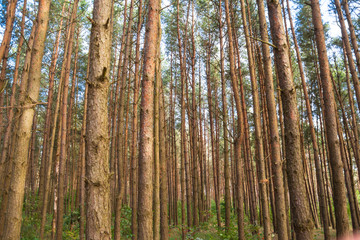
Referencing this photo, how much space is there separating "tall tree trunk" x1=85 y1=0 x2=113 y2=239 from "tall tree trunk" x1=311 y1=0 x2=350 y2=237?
3745mm

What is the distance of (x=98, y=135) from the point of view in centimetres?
259

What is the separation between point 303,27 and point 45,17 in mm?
11265

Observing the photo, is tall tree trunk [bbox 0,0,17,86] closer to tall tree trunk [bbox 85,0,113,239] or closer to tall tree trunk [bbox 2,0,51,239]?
tall tree trunk [bbox 2,0,51,239]

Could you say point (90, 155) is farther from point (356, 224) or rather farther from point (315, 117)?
point (315, 117)

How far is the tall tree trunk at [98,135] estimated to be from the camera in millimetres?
2461

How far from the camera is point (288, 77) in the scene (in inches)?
119

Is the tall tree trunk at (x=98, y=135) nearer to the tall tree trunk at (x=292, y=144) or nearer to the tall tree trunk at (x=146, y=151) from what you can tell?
the tall tree trunk at (x=146, y=151)

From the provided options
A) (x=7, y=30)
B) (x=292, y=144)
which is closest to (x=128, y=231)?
(x=7, y=30)

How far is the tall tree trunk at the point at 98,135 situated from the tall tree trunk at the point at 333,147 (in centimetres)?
374

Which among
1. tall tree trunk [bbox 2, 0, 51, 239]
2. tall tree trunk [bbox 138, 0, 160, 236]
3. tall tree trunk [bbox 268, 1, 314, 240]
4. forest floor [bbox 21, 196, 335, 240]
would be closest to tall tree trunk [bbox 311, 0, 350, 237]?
tall tree trunk [bbox 268, 1, 314, 240]

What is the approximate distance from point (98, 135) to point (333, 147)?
3996 millimetres

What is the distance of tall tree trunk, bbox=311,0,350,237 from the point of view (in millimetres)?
4099

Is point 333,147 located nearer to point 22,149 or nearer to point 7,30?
point 22,149

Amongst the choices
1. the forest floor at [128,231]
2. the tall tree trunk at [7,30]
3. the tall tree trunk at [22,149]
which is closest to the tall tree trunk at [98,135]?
the tall tree trunk at [7,30]
